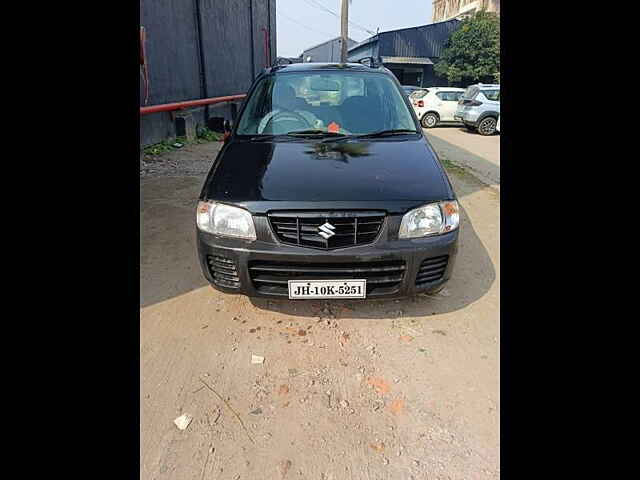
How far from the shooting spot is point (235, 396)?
202 cm

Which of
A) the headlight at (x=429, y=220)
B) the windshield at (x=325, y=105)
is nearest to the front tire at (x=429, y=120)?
the windshield at (x=325, y=105)

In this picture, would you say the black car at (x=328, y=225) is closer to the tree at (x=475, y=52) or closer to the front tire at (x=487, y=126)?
the front tire at (x=487, y=126)

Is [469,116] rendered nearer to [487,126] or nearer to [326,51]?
[487,126]

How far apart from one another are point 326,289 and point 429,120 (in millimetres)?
14208

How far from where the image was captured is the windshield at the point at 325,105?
321cm

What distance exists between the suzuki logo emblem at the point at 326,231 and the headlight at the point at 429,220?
1.31ft

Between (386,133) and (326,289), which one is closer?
(326,289)

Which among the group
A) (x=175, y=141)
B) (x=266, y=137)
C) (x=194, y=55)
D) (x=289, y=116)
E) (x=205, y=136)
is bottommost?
(x=205, y=136)

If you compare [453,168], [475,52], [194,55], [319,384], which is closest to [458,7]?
[475,52]

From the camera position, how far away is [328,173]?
249 cm

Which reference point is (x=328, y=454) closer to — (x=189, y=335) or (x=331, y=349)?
(x=331, y=349)

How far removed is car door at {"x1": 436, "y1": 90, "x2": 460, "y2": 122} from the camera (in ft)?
48.2
